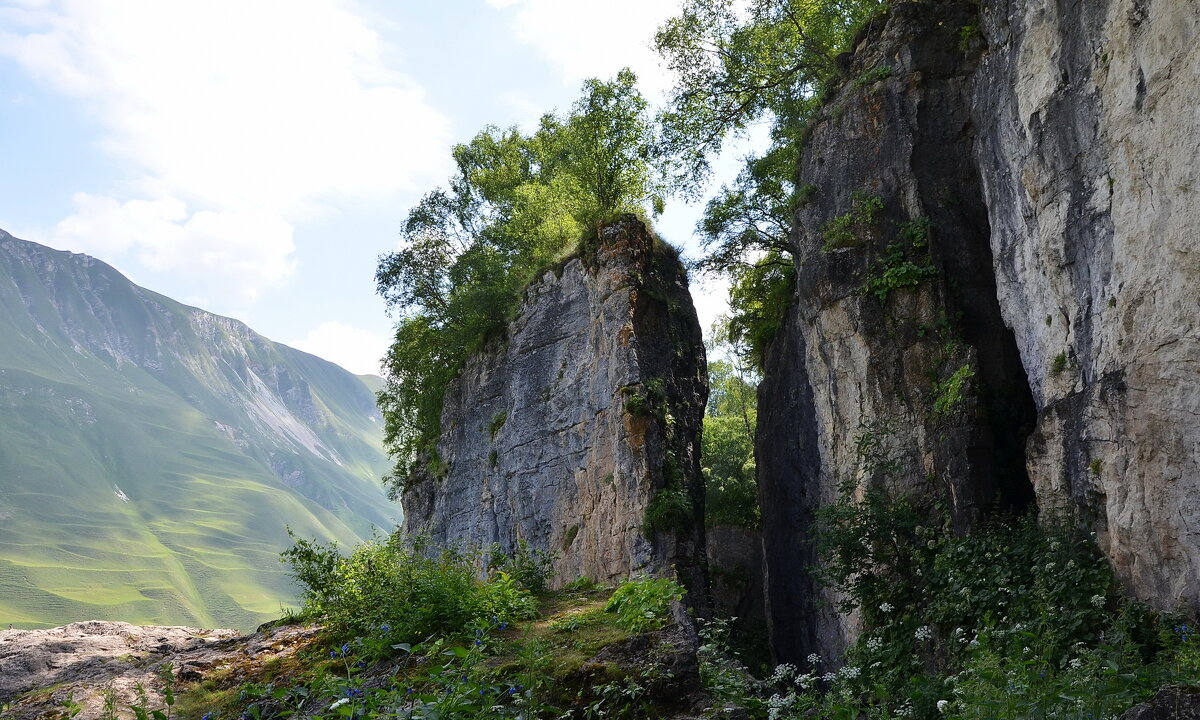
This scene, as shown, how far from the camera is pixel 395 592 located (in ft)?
26.8

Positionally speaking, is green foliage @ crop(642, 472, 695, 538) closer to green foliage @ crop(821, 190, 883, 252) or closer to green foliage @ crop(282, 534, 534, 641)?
green foliage @ crop(821, 190, 883, 252)

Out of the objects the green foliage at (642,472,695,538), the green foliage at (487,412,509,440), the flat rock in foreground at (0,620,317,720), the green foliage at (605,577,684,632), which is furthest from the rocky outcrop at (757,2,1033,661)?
the flat rock in foreground at (0,620,317,720)

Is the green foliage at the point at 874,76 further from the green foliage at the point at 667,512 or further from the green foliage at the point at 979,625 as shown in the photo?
the green foliage at the point at 667,512

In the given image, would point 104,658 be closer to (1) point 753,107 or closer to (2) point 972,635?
(2) point 972,635

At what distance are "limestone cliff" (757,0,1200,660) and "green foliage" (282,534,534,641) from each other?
7.84m

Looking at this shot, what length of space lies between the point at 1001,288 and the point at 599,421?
947 cm

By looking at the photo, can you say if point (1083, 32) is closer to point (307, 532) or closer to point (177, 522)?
point (177, 522)

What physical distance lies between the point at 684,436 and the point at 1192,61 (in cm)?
1231

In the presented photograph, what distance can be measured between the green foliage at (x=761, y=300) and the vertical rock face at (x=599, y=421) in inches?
108

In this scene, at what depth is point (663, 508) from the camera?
710 inches

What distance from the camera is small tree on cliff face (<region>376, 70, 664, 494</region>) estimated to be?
27.3 metres

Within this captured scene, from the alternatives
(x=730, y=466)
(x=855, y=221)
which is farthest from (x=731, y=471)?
(x=855, y=221)

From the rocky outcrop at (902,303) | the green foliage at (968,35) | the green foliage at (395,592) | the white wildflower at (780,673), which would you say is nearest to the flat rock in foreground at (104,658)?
the green foliage at (395,592)

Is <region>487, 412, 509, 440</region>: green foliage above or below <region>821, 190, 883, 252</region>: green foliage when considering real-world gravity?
below
